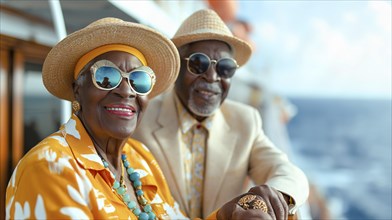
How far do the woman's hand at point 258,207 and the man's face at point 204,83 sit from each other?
1.83 feet

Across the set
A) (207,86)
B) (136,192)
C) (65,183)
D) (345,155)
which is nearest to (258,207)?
(136,192)

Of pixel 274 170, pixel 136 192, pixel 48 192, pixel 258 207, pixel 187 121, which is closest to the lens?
pixel 48 192

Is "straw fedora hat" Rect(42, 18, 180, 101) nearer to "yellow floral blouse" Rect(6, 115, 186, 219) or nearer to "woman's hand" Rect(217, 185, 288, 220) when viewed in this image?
"yellow floral blouse" Rect(6, 115, 186, 219)

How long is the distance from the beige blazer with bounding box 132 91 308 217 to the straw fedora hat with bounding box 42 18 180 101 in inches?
12.5

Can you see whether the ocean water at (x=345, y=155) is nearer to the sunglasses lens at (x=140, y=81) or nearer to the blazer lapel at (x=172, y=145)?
the blazer lapel at (x=172, y=145)

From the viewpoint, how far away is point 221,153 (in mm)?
1976

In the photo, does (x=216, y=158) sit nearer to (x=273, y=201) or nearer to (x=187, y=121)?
(x=187, y=121)

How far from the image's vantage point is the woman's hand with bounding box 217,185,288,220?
1.36 metres

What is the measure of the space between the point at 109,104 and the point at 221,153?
2.33 feet

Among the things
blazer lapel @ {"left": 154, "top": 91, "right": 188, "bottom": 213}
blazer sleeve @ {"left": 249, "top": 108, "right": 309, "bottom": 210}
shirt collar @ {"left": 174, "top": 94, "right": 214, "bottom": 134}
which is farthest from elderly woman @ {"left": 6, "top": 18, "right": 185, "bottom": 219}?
blazer sleeve @ {"left": 249, "top": 108, "right": 309, "bottom": 210}

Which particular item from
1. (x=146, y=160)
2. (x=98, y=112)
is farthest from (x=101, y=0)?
(x=98, y=112)

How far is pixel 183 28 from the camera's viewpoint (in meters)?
2.03

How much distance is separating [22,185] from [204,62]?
3.10 ft

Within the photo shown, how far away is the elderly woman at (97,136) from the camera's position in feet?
3.90
